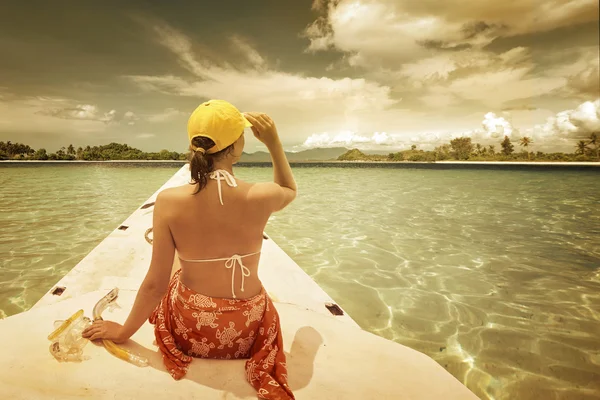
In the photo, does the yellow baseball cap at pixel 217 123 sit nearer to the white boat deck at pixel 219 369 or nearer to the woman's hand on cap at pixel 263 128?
the woman's hand on cap at pixel 263 128

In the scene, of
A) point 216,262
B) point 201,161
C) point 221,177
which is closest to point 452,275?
point 216,262

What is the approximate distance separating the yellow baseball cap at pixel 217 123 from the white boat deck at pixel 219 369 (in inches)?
42.6

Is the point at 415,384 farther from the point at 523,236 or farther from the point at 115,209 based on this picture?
the point at 115,209

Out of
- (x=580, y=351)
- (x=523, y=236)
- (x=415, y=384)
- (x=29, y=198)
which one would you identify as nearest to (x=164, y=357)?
(x=415, y=384)

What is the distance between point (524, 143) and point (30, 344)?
95.8m

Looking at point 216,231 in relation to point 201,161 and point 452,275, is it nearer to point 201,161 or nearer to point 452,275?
point 201,161

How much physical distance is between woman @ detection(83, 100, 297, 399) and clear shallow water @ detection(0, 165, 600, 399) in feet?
7.25

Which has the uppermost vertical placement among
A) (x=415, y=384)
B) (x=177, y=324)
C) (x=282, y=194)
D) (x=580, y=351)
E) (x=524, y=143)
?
(x=524, y=143)

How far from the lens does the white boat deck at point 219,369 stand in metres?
1.29

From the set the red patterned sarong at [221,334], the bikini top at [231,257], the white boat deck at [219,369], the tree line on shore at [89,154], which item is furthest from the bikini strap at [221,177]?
the tree line on shore at [89,154]

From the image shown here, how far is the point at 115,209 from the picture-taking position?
9.26 m

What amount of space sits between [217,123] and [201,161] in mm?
175

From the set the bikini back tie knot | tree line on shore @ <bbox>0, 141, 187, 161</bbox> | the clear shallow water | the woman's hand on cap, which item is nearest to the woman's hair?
the woman's hand on cap

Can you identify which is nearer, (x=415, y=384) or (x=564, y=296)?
(x=415, y=384)
